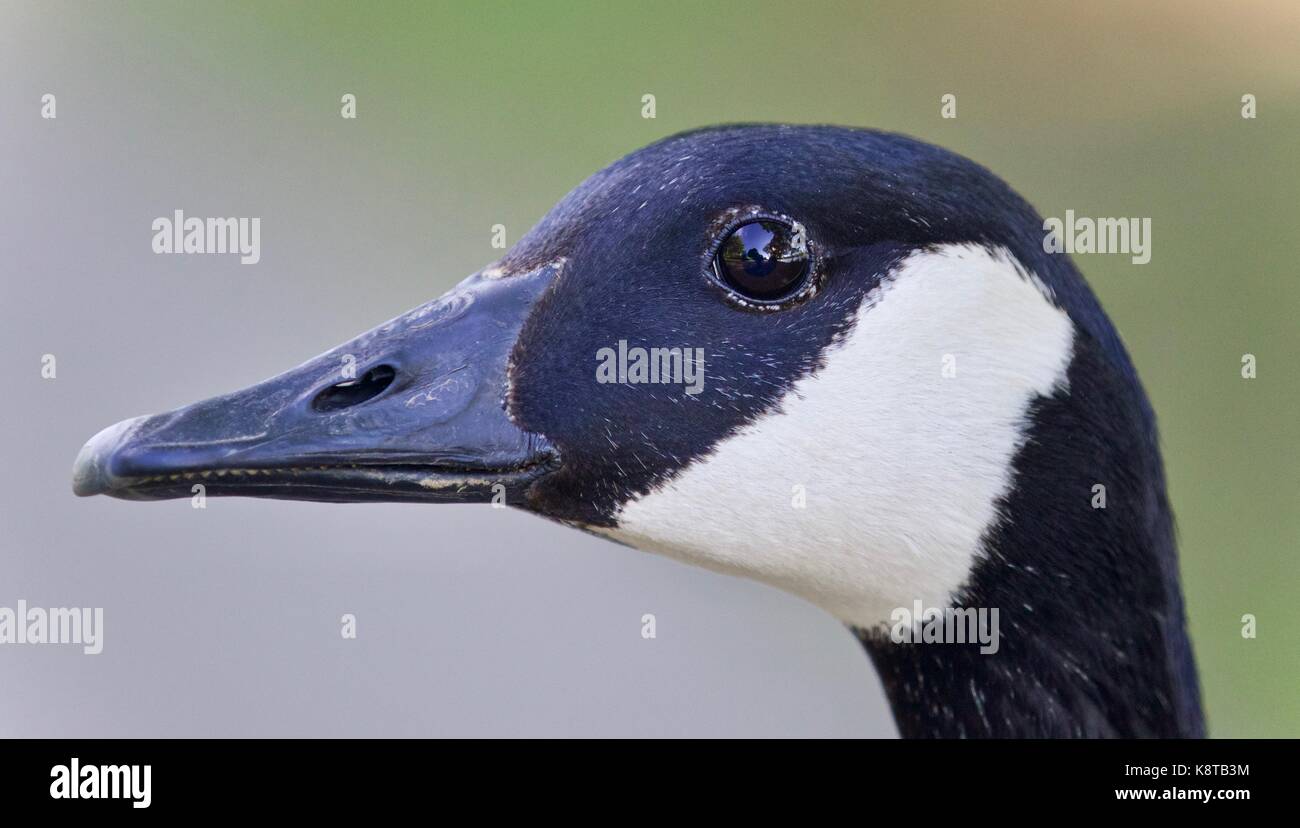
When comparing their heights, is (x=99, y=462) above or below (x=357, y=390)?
below
